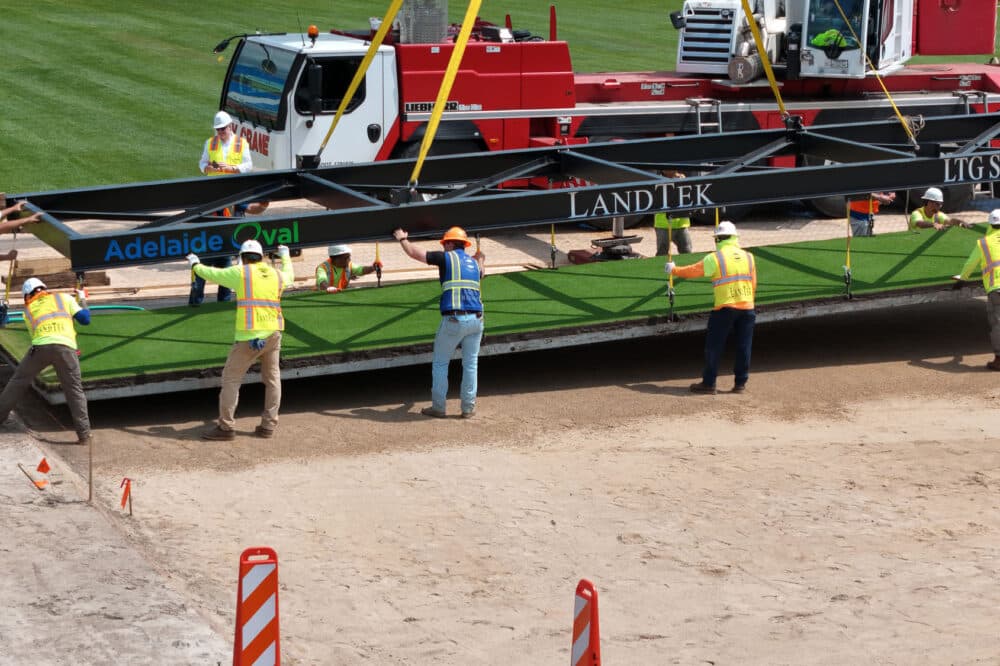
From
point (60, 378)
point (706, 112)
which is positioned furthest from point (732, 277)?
point (706, 112)

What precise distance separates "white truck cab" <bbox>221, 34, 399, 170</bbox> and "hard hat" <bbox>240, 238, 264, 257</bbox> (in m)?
7.07

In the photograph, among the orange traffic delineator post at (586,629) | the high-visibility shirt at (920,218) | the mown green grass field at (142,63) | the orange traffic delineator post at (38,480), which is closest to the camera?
the orange traffic delineator post at (586,629)

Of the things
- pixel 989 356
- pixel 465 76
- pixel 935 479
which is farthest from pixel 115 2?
pixel 935 479

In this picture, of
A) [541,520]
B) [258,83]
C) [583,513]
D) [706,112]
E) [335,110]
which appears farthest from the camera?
[706,112]

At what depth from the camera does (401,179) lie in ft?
49.3

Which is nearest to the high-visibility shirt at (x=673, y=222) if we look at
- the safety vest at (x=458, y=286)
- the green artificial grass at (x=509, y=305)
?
the green artificial grass at (x=509, y=305)

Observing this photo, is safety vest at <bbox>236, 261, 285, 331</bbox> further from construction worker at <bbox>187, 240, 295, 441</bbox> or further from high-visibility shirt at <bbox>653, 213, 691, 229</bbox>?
high-visibility shirt at <bbox>653, 213, 691, 229</bbox>

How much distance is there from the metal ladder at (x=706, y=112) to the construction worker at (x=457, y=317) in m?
8.95

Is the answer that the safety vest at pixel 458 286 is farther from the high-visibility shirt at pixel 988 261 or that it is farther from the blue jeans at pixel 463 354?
the high-visibility shirt at pixel 988 261

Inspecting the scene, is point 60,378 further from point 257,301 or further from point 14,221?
point 257,301

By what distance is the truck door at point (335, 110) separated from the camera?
1927 centimetres

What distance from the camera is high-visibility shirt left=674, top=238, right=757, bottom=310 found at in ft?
45.5

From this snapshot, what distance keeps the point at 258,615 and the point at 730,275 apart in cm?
713

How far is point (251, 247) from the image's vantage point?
39.5ft
